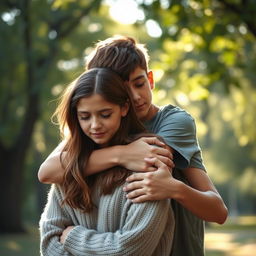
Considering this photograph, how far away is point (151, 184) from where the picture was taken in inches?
109

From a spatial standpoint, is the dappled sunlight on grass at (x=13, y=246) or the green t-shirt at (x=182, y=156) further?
the dappled sunlight on grass at (x=13, y=246)

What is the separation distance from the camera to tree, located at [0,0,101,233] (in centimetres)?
1902

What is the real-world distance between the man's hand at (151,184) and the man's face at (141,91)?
38 cm

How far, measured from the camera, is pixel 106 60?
3.03 m

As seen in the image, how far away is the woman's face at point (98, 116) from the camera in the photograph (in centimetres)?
285

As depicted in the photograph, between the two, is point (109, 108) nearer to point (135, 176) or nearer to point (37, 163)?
point (135, 176)

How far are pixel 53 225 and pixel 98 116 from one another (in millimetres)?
602

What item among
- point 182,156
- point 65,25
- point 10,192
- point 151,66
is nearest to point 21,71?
point 65,25

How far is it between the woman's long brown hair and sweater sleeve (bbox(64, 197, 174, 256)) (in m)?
0.18

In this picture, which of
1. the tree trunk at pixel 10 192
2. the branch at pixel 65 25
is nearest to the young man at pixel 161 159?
the branch at pixel 65 25

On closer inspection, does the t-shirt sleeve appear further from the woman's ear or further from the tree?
the tree

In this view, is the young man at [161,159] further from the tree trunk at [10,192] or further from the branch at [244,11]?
the tree trunk at [10,192]

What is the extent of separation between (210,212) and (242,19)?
5.60 metres

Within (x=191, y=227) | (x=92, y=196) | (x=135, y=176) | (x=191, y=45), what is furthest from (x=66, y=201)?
(x=191, y=45)
